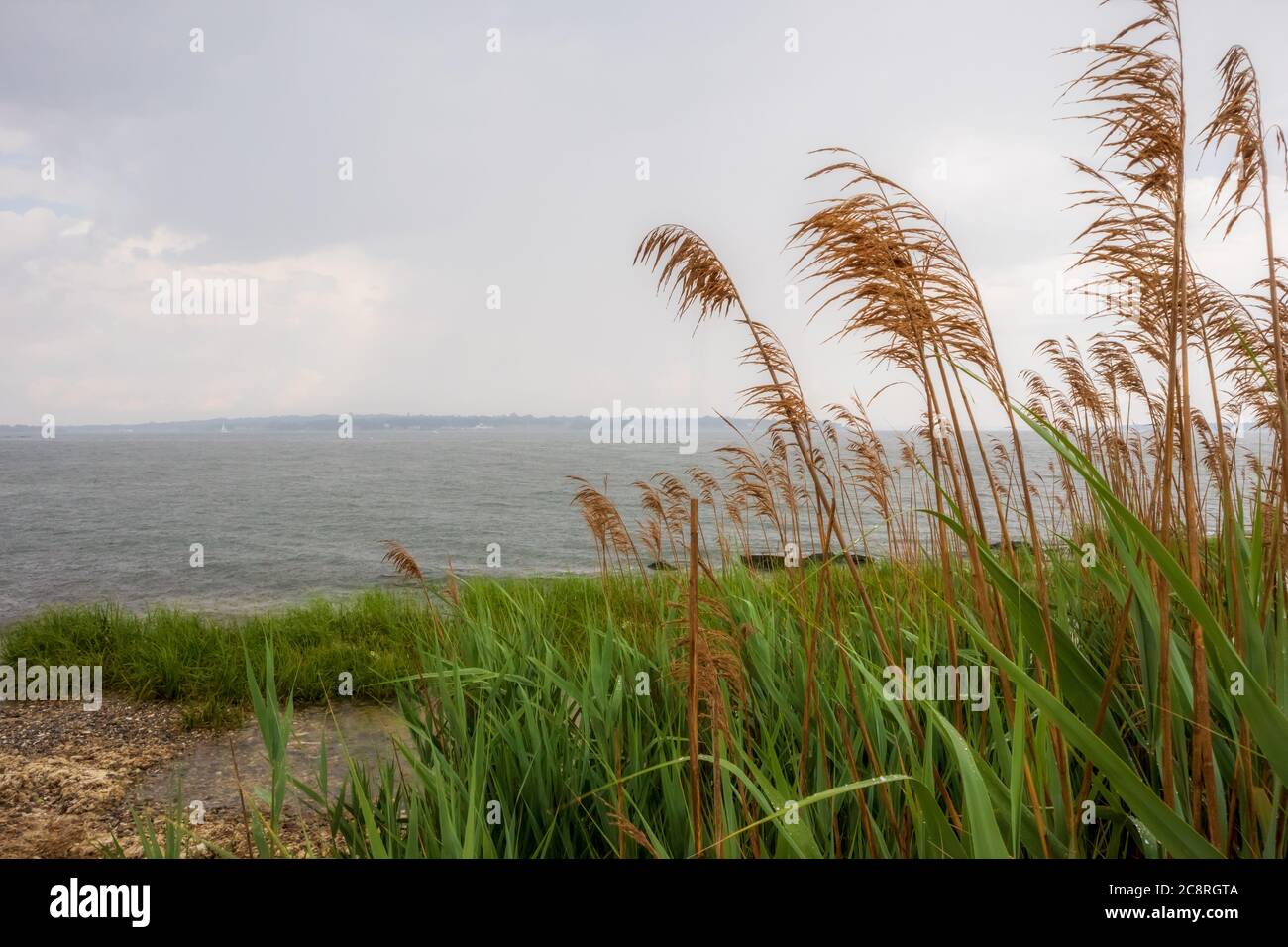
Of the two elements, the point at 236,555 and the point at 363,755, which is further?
the point at 236,555

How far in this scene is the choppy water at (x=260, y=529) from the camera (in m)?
17.8

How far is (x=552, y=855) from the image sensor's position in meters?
2.36

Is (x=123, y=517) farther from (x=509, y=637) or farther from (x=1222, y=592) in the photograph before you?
(x=1222, y=592)

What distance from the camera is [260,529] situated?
1122 inches

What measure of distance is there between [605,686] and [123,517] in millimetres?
40098

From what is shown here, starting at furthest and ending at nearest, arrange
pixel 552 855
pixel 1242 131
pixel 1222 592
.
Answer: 1. pixel 1222 592
2. pixel 552 855
3. pixel 1242 131

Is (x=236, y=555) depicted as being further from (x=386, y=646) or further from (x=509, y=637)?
(x=509, y=637)

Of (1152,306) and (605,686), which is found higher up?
(1152,306)

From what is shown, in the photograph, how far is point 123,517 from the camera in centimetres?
3394

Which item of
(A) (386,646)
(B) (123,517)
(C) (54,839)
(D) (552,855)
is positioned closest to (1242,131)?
(D) (552,855)

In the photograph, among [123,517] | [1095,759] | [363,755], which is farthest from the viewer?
[123,517]

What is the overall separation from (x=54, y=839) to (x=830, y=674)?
4757 millimetres

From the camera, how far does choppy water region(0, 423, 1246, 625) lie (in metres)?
17.8
